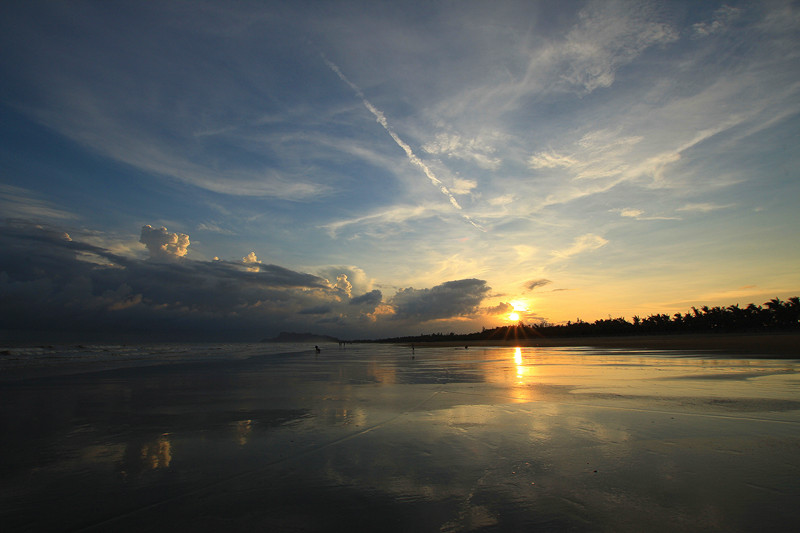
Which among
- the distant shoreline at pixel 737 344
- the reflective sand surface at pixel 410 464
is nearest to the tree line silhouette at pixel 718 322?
the distant shoreline at pixel 737 344

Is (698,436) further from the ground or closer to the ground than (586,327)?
closer to the ground

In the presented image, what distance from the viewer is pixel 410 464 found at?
20.7 ft

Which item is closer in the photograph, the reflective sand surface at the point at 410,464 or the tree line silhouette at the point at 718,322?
the reflective sand surface at the point at 410,464

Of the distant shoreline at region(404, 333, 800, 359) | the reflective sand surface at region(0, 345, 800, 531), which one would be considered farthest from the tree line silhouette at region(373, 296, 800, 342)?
the reflective sand surface at region(0, 345, 800, 531)

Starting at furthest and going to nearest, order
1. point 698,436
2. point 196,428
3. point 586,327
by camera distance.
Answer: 1. point 586,327
2. point 196,428
3. point 698,436

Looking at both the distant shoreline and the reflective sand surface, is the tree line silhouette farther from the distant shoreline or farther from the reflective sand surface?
the reflective sand surface

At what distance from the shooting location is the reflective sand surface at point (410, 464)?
14.6 feet

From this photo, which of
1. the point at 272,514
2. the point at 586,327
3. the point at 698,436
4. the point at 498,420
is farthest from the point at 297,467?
the point at 586,327

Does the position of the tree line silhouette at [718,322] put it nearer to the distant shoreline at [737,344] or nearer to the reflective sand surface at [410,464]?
the distant shoreline at [737,344]

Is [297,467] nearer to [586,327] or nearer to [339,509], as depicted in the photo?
[339,509]

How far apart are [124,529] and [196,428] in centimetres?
500

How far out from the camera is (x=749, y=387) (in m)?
13.5

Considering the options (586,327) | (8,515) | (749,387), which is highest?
(586,327)

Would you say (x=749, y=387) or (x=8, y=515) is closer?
(x=8, y=515)
